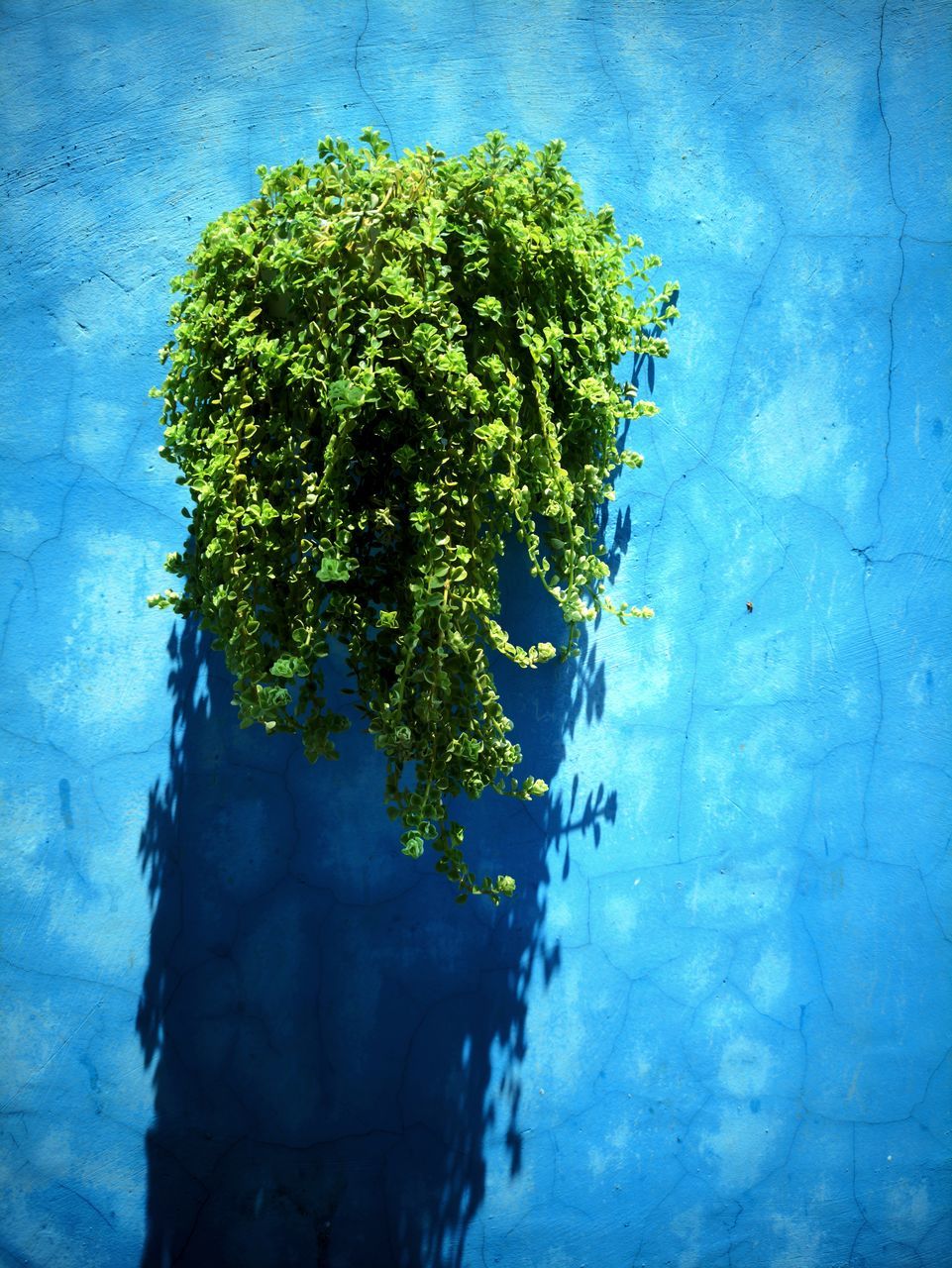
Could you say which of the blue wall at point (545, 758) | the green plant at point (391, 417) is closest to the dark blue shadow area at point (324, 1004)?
the blue wall at point (545, 758)

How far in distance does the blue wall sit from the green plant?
33cm

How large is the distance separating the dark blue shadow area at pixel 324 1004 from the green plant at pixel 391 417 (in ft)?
1.02

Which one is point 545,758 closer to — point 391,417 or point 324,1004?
point 324,1004

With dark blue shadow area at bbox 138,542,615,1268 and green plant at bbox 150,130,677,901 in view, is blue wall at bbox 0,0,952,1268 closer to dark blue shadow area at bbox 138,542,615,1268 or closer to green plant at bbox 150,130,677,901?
dark blue shadow area at bbox 138,542,615,1268

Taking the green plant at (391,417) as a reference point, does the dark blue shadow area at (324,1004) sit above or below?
below

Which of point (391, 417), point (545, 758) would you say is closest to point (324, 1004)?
point (545, 758)

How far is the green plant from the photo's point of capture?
121 cm

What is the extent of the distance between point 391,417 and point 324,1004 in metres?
0.95

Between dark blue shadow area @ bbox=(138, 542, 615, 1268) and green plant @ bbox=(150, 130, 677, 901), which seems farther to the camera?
dark blue shadow area @ bbox=(138, 542, 615, 1268)

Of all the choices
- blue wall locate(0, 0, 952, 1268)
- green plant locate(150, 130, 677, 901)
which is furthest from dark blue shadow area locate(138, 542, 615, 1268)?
green plant locate(150, 130, 677, 901)

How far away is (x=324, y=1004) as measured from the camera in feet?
5.41

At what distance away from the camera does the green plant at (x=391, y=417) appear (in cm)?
121

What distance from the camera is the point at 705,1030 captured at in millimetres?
1687

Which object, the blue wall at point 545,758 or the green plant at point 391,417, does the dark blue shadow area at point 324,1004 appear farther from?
the green plant at point 391,417
